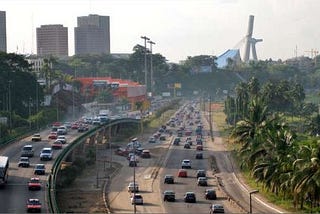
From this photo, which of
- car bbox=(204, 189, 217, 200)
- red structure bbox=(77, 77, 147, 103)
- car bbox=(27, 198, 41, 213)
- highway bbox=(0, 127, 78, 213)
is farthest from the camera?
red structure bbox=(77, 77, 147, 103)

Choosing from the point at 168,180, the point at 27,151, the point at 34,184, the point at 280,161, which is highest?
the point at 280,161

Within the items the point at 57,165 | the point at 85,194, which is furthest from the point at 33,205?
the point at 57,165

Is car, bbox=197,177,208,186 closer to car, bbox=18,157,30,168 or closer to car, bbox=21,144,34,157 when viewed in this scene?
car, bbox=18,157,30,168

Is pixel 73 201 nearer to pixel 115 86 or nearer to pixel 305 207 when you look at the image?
pixel 305 207

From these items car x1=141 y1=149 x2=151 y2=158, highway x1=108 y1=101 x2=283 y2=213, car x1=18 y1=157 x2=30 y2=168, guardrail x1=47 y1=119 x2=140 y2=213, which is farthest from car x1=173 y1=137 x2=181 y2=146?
car x1=18 y1=157 x2=30 y2=168

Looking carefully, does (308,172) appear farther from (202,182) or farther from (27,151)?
(27,151)

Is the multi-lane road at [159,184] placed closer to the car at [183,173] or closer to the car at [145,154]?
the car at [145,154]

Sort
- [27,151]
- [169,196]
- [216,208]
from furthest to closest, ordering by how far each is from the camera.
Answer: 1. [27,151]
2. [169,196]
3. [216,208]

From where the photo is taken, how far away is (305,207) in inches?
1876

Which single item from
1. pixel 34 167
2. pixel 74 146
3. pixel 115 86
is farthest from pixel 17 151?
pixel 115 86

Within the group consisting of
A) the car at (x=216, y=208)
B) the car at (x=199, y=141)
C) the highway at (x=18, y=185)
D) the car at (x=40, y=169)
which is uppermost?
the car at (x=40, y=169)

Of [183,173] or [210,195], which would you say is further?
[183,173]

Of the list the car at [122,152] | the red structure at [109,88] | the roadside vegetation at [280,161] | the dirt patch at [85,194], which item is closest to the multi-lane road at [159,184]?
the dirt patch at [85,194]

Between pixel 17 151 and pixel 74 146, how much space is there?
21.7 feet
